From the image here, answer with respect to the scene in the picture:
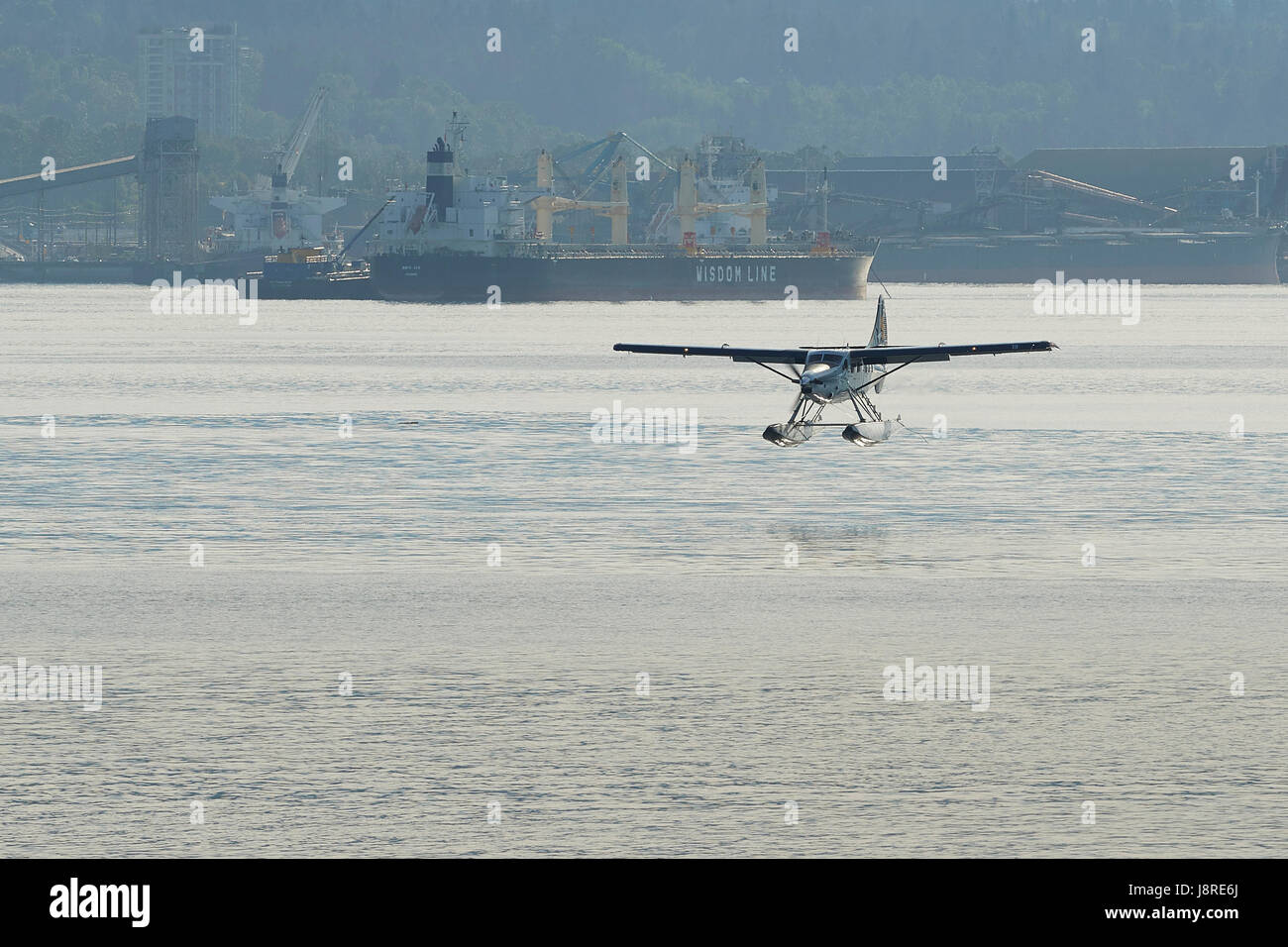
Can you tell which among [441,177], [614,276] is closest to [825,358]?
[441,177]

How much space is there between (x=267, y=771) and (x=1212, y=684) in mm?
9545

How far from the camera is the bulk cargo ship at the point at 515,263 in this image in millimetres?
171500

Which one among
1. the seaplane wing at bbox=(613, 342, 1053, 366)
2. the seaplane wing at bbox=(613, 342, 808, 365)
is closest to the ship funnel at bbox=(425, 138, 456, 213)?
the seaplane wing at bbox=(613, 342, 808, 365)

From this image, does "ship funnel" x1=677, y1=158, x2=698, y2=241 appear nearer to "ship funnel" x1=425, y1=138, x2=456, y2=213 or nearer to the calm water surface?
"ship funnel" x1=425, y1=138, x2=456, y2=213

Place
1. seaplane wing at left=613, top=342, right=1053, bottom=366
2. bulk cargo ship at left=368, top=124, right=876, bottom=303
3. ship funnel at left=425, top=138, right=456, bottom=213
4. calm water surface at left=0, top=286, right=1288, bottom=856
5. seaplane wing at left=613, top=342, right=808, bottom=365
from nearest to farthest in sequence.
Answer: calm water surface at left=0, top=286, right=1288, bottom=856 < seaplane wing at left=613, top=342, right=1053, bottom=366 < seaplane wing at left=613, top=342, right=808, bottom=365 < ship funnel at left=425, top=138, right=456, bottom=213 < bulk cargo ship at left=368, top=124, right=876, bottom=303

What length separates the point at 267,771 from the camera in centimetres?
1622

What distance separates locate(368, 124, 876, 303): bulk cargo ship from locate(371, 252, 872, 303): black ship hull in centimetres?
9

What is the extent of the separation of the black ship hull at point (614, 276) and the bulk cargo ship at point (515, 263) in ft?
0.30

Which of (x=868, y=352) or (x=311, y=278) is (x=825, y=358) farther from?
(x=311, y=278)

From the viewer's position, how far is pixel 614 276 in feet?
602

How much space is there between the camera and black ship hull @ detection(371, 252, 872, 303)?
568ft

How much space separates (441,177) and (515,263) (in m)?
10.2
